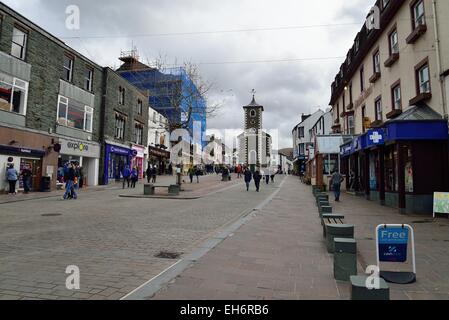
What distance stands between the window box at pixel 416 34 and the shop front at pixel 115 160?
23663mm

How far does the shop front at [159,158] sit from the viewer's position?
125 feet

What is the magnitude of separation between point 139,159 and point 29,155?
16.5 metres

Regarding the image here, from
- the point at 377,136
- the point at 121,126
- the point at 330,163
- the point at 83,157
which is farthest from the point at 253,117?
the point at 377,136

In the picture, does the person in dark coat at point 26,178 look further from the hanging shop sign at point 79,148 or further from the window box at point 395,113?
the window box at point 395,113

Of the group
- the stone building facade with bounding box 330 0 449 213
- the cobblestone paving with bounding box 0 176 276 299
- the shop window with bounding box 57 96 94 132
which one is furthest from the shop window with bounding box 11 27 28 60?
the stone building facade with bounding box 330 0 449 213

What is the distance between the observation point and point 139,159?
34.8 m

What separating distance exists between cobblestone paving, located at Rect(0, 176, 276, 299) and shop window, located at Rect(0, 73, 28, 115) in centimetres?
855

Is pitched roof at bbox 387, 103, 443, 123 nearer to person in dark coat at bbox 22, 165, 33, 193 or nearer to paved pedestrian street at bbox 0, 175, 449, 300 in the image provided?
paved pedestrian street at bbox 0, 175, 449, 300

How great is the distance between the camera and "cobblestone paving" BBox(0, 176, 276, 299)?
159 inches


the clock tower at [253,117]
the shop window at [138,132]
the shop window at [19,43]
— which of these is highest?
the clock tower at [253,117]

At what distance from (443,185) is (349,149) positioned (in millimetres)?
8619

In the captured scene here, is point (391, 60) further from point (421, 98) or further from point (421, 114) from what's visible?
point (421, 114)

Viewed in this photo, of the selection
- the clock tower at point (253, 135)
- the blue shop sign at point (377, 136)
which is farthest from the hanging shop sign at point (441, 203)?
the clock tower at point (253, 135)
